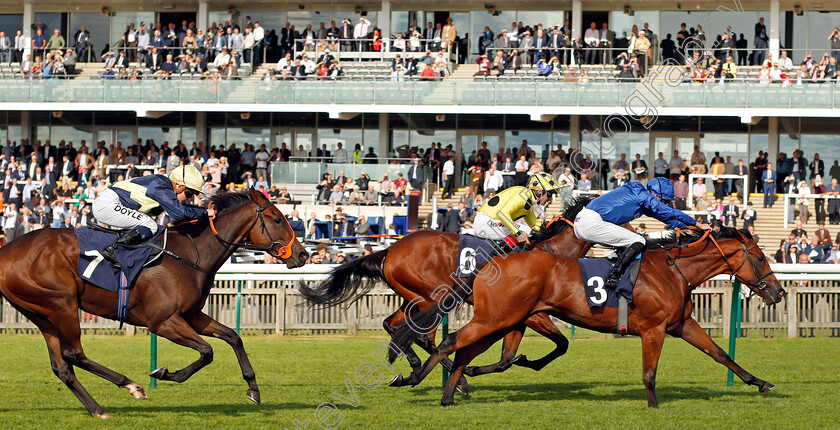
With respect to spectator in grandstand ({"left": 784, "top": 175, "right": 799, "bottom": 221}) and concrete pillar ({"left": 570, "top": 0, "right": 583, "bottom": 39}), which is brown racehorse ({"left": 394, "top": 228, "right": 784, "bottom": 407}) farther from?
concrete pillar ({"left": 570, "top": 0, "right": 583, "bottom": 39})

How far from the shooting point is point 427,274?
8.84 meters

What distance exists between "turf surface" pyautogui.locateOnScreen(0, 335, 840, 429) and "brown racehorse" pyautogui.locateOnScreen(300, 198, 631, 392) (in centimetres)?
42

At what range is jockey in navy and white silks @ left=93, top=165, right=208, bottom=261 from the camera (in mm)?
7637

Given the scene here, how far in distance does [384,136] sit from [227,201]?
1926 centimetres

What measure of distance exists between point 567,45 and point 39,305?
19597mm

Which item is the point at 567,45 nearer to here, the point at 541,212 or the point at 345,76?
the point at 345,76

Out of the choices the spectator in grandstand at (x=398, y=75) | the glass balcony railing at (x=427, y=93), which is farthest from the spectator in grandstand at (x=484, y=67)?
the spectator in grandstand at (x=398, y=75)

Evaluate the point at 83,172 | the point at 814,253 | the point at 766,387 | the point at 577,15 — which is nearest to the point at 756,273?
the point at 766,387

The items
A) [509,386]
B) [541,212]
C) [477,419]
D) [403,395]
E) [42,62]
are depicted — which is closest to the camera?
[477,419]

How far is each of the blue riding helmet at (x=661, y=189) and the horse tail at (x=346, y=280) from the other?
7.97 ft

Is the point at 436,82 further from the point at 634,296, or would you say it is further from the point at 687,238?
the point at 634,296

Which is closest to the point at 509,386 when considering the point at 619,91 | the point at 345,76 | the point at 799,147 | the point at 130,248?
the point at 130,248

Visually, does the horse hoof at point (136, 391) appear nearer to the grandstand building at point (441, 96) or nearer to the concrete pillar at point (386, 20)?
the grandstand building at point (441, 96)

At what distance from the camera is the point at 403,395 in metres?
8.36
